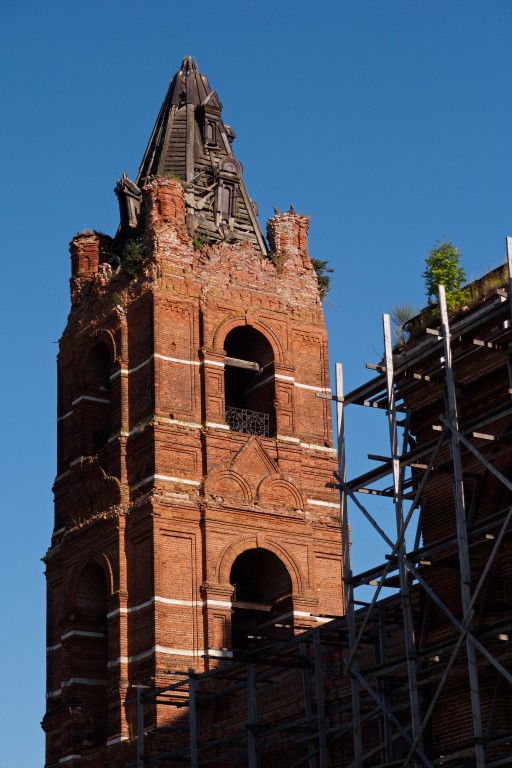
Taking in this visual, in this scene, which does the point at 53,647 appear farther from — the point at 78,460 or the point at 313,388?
the point at 313,388

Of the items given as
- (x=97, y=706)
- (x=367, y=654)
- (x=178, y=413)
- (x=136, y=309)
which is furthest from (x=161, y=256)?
(x=367, y=654)

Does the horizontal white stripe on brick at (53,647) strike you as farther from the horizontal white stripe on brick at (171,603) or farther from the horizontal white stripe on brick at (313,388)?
the horizontal white stripe on brick at (313,388)

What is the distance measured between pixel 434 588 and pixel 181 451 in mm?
13465

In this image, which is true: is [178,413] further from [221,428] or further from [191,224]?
[191,224]

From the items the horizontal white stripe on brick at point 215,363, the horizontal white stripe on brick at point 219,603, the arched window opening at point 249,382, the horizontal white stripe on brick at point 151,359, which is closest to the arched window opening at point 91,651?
the horizontal white stripe on brick at point 219,603

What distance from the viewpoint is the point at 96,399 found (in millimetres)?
40906

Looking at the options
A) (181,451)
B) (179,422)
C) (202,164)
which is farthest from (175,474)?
(202,164)

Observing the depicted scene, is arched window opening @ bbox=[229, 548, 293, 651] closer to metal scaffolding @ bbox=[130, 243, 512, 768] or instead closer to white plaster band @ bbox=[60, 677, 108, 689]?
white plaster band @ bbox=[60, 677, 108, 689]

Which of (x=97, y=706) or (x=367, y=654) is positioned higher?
(x=97, y=706)

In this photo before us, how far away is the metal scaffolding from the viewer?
23.1 metres

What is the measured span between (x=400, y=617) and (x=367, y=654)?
170 centimetres

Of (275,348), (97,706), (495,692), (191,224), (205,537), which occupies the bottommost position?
(495,692)

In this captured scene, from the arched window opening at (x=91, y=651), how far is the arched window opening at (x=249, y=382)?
4867 mm

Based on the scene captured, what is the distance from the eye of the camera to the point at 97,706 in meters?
37.9
